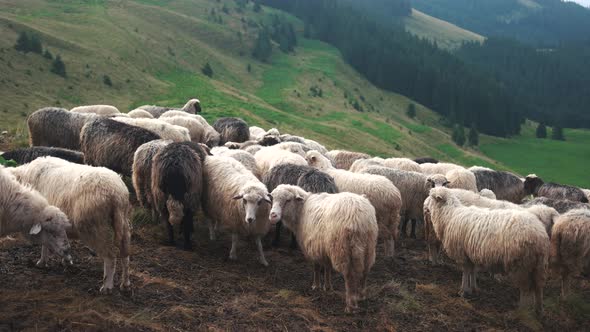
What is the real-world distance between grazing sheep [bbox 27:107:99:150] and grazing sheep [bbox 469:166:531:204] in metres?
12.8

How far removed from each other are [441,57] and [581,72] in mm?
77364

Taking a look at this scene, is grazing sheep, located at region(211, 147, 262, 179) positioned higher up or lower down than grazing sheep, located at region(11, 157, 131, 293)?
lower down

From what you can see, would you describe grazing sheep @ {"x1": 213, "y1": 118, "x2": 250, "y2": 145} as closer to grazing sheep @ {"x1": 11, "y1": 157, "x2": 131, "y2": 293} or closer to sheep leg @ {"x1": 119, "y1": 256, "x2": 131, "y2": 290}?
grazing sheep @ {"x1": 11, "y1": 157, "x2": 131, "y2": 293}

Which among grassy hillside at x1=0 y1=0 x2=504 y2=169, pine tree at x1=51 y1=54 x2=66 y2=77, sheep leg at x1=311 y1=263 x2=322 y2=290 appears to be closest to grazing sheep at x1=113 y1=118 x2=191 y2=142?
grassy hillside at x1=0 y1=0 x2=504 y2=169

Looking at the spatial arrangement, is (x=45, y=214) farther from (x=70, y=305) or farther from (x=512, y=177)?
(x=512, y=177)

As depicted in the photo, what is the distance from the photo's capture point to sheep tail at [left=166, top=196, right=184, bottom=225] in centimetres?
979

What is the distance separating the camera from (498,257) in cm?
841

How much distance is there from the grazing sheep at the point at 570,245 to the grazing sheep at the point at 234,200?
589 cm

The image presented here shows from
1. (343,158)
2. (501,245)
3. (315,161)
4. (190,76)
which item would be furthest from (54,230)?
(190,76)

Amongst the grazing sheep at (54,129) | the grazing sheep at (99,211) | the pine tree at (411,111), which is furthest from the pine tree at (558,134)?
the grazing sheep at (99,211)

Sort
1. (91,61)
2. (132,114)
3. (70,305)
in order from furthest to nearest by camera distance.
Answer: (91,61), (132,114), (70,305)

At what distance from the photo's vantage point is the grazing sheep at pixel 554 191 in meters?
15.0

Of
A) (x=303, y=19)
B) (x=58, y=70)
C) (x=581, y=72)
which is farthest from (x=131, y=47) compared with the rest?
(x=581, y=72)

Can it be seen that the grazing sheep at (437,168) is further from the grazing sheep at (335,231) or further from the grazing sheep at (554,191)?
the grazing sheep at (335,231)
